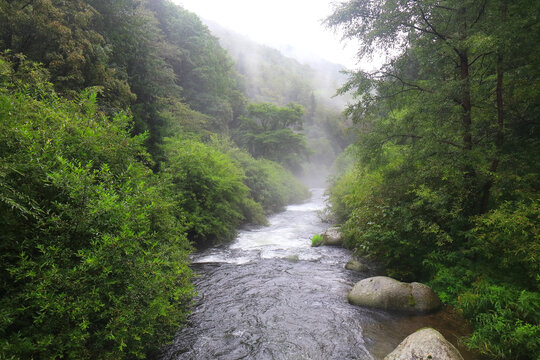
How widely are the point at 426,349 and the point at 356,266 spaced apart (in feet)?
13.8

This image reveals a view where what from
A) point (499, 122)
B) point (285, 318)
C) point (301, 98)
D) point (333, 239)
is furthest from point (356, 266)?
point (301, 98)

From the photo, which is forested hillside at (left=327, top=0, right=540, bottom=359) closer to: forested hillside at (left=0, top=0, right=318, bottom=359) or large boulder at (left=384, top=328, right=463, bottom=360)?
large boulder at (left=384, top=328, right=463, bottom=360)

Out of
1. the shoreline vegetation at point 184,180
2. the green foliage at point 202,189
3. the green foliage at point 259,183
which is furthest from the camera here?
the green foliage at point 259,183

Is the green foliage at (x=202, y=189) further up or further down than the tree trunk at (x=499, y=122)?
further down

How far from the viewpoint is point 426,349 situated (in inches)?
148

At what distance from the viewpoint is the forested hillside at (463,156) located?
4.38 meters

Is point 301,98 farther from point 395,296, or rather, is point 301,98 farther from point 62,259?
point 62,259

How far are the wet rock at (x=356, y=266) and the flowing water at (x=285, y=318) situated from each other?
0.18m

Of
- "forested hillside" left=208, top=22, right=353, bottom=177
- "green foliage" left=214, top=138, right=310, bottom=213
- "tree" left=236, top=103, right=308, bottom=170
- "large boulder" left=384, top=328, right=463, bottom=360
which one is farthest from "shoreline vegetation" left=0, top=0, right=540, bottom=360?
"forested hillside" left=208, top=22, right=353, bottom=177

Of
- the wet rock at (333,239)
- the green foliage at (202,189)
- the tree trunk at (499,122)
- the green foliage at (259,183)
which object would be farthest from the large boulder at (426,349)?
the green foliage at (259,183)

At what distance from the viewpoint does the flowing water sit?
438 centimetres

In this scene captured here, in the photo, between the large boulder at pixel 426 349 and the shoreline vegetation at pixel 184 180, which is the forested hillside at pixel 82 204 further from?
the large boulder at pixel 426 349

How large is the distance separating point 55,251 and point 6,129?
1.60m

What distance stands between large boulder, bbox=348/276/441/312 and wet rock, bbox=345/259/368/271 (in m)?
1.84
